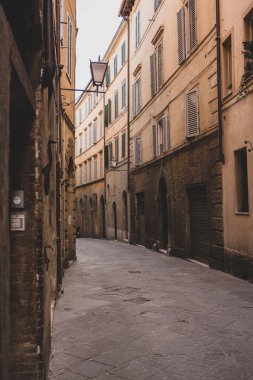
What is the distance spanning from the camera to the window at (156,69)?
1713 centimetres

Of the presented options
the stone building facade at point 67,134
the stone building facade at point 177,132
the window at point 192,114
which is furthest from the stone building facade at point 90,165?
the window at point 192,114

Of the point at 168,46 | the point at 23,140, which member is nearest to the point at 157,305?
the point at 23,140

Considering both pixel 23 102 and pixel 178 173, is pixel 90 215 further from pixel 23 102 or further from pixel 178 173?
pixel 23 102

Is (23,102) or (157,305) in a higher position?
(23,102)

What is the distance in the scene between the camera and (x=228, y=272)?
422 inches

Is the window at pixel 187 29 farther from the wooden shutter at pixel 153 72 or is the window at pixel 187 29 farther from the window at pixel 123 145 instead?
the window at pixel 123 145

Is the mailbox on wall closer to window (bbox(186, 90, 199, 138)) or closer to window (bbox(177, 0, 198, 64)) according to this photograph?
window (bbox(186, 90, 199, 138))

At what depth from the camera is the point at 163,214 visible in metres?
17.3

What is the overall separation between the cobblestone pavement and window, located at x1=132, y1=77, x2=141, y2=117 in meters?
12.4

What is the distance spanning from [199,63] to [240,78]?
3.10 meters

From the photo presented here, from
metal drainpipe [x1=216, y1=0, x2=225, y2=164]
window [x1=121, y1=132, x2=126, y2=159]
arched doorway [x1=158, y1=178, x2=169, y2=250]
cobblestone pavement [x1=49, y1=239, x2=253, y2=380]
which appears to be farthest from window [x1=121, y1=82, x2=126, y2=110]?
cobblestone pavement [x1=49, y1=239, x2=253, y2=380]

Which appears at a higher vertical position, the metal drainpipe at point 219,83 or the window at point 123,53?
the window at point 123,53

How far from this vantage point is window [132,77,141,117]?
21.1 metres

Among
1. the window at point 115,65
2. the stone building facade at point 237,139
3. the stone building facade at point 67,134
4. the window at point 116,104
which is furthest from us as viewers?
the window at point 115,65
